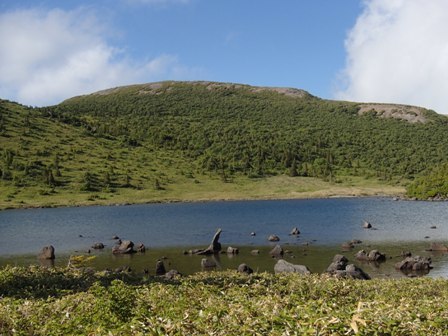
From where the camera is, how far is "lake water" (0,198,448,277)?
5885 cm

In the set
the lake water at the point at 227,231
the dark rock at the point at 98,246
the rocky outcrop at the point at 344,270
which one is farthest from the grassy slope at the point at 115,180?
the rocky outcrop at the point at 344,270

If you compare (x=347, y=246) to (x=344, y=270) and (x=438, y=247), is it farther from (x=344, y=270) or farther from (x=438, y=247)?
(x=344, y=270)

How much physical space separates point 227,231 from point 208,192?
81677 millimetres

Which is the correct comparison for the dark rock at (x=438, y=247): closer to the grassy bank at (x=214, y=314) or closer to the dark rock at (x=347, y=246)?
the dark rock at (x=347, y=246)

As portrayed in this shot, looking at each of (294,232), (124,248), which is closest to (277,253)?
(294,232)

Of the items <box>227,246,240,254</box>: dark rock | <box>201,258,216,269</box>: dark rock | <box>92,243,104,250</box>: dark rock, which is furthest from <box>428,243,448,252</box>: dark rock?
<box>92,243,104,250</box>: dark rock

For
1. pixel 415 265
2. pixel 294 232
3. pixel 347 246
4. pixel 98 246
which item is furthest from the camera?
pixel 294 232

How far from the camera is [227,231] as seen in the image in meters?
86.6

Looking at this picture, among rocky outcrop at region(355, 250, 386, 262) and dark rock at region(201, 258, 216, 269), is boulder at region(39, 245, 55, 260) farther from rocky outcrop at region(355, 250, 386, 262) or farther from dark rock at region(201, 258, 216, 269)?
rocky outcrop at region(355, 250, 386, 262)

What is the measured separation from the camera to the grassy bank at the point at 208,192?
146500 millimetres

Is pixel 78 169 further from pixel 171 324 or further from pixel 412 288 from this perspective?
pixel 171 324

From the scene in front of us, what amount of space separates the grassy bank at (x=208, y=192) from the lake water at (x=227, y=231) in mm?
12197

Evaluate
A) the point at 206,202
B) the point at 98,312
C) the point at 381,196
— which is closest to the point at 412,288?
the point at 98,312

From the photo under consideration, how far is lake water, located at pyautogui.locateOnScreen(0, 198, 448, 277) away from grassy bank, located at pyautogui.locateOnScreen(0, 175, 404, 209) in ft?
40.0
